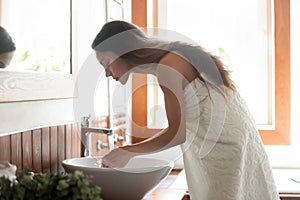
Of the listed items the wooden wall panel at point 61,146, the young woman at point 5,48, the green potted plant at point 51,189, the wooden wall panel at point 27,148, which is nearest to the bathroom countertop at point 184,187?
the wooden wall panel at point 61,146

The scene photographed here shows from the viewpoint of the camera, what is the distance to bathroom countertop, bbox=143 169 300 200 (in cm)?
190

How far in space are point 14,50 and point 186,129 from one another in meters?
0.67

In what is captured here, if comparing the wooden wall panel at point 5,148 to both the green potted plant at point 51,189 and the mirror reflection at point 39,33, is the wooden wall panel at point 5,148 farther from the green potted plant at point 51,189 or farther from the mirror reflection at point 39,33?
the green potted plant at point 51,189

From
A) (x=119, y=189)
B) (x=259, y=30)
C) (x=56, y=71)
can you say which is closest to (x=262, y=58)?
(x=259, y=30)

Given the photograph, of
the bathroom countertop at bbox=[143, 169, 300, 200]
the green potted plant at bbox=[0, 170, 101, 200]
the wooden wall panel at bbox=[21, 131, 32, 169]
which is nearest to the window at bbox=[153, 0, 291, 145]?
the bathroom countertop at bbox=[143, 169, 300, 200]

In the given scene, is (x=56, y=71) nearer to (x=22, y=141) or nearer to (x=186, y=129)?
(x=22, y=141)

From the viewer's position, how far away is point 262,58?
123 inches

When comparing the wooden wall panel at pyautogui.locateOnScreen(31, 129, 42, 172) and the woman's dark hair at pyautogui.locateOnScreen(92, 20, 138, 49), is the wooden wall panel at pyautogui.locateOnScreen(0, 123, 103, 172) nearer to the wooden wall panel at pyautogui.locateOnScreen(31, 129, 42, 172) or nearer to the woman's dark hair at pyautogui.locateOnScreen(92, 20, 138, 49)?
the wooden wall panel at pyautogui.locateOnScreen(31, 129, 42, 172)

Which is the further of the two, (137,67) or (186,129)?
(137,67)

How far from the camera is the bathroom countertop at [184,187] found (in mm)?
1898

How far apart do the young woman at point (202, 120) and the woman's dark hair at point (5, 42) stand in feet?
1.54

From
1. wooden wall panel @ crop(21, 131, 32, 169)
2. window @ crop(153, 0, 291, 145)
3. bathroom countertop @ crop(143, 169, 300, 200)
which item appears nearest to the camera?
wooden wall panel @ crop(21, 131, 32, 169)

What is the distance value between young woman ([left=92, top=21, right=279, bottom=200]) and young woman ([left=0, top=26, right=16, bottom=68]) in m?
0.47

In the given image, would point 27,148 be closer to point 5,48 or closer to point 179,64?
point 5,48
